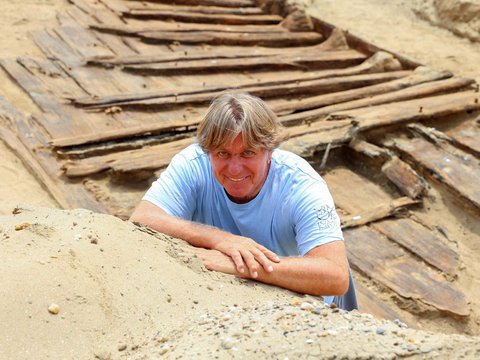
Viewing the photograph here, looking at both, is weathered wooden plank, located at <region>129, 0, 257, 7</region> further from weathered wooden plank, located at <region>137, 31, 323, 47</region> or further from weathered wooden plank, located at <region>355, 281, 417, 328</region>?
weathered wooden plank, located at <region>355, 281, 417, 328</region>

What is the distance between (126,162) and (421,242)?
232cm

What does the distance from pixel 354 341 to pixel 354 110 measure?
16.0 feet

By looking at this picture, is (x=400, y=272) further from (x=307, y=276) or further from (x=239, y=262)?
(x=239, y=262)

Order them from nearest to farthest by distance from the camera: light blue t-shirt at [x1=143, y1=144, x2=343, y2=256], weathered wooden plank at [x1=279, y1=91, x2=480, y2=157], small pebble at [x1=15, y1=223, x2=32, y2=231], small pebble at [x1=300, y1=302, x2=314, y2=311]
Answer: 1. small pebble at [x1=300, y1=302, x2=314, y2=311]
2. small pebble at [x1=15, y1=223, x2=32, y2=231]
3. light blue t-shirt at [x1=143, y1=144, x2=343, y2=256]
4. weathered wooden plank at [x1=279, y1=91, x2=480, y2=157]

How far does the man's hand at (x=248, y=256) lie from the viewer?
3352 mm

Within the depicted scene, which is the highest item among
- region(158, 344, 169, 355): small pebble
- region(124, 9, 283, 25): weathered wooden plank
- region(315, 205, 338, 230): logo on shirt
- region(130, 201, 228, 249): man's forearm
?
region(315, 205, 338, 230): logo on shirt

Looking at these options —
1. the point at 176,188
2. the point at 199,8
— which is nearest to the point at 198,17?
the point at 199,8

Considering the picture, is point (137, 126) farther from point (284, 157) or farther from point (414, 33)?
point (414, 33)

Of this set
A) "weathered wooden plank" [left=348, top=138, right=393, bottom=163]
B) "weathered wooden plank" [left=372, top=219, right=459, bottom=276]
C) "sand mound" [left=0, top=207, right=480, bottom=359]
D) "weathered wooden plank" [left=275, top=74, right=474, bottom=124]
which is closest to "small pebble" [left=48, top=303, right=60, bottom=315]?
"sand mound" [left=0, top=207, right=480, bottom=359]

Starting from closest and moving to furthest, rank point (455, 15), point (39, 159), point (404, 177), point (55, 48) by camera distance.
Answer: point (39, 159)
point (404, 177)
point (55, 48)
point (455, 15)

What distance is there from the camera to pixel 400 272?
5.51 metres

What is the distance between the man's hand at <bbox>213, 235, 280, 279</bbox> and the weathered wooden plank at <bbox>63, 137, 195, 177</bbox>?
2737mm

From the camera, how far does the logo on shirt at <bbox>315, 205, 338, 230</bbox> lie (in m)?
3.53

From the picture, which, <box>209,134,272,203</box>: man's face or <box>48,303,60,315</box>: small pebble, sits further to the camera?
<box>209,134,272,203</box>: man's face
